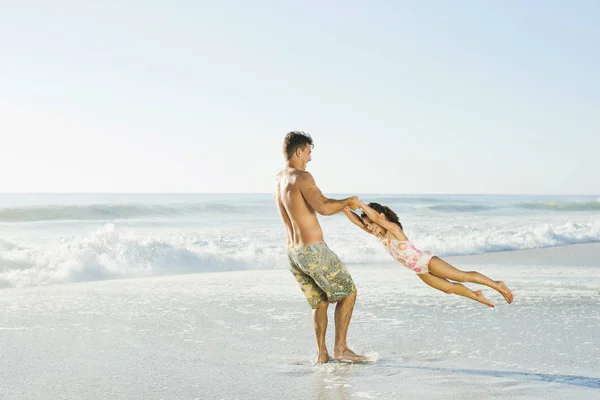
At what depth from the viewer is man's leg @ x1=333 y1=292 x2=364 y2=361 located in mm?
5238

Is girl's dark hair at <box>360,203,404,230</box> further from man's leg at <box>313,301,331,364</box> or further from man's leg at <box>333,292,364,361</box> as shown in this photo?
man's leg at <box>313,301,331,364</box>

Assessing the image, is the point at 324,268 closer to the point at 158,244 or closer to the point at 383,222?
the point at 383,222

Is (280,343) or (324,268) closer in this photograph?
(324,268)

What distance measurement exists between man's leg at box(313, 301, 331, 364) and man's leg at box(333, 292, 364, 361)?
0.31 feet

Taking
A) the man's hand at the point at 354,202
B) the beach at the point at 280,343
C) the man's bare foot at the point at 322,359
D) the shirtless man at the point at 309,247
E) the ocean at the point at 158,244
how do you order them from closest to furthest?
the beach at the point at 280,343
the man's hand at the point at 354,202
the shirtless man at the point at 309,247
the man's bare foot at the point at 322,359
the ocean at the point at 158,244

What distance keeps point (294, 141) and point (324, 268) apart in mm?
982

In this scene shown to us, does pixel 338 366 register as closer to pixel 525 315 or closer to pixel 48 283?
pixel 525 315

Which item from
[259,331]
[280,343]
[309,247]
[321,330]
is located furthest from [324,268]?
[259,331]

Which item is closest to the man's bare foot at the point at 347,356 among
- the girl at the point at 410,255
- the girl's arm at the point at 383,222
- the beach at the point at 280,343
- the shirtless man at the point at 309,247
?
the shirtless man at the point at 309,247

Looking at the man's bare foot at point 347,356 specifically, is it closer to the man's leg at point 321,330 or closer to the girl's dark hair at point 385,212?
the man's leg at point 321,330

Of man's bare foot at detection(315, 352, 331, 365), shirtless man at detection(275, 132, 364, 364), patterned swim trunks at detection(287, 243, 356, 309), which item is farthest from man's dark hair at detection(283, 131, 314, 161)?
man's bare foot at detection(315, 352, 331, 365)

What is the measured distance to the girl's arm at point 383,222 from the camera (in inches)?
201

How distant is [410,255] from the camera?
520 cm

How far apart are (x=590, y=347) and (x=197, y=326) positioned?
139 inches
